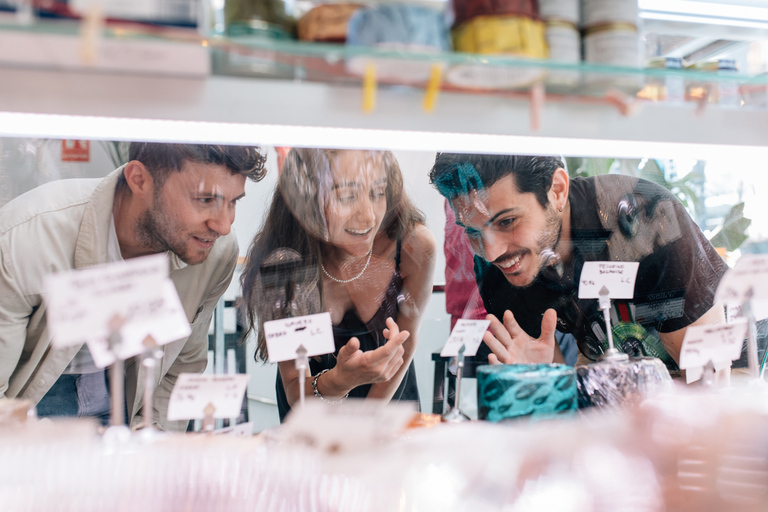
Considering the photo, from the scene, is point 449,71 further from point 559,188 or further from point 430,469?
point 559,188

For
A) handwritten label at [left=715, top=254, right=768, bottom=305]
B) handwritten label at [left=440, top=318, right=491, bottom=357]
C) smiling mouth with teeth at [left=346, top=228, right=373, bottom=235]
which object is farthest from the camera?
smiling mouth with teeth at [left=346, top=228, right=373, bottom=235]

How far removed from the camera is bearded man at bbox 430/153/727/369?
1.35 metres

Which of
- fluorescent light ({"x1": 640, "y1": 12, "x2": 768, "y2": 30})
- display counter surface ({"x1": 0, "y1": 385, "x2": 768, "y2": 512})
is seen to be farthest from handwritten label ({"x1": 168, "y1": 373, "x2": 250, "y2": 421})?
fluorescent light ({"x1": 640, "y1": 12, "x2": 768, "y2": 30})

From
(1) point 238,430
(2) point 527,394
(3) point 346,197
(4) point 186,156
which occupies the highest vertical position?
(4) point 186,156

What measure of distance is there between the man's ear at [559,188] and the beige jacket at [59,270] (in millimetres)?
885

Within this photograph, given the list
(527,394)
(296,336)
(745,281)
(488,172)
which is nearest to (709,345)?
(745,281)

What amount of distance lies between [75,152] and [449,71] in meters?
1.04

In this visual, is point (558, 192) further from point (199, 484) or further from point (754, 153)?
point (199, 484)

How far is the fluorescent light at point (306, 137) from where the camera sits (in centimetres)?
58

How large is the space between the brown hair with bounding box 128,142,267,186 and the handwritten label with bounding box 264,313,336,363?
47 cm

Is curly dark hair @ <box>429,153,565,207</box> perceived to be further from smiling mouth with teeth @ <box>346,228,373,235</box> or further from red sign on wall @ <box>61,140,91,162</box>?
red sign on wall @ <box>61,140,91,162</box>

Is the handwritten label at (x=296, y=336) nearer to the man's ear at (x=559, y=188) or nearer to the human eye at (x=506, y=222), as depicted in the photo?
the human eye at (x=506, y=222)

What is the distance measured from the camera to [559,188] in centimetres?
141

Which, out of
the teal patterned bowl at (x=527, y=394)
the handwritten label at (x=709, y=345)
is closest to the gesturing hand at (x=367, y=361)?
the teal patterned bowl at (x=527, y=394)
